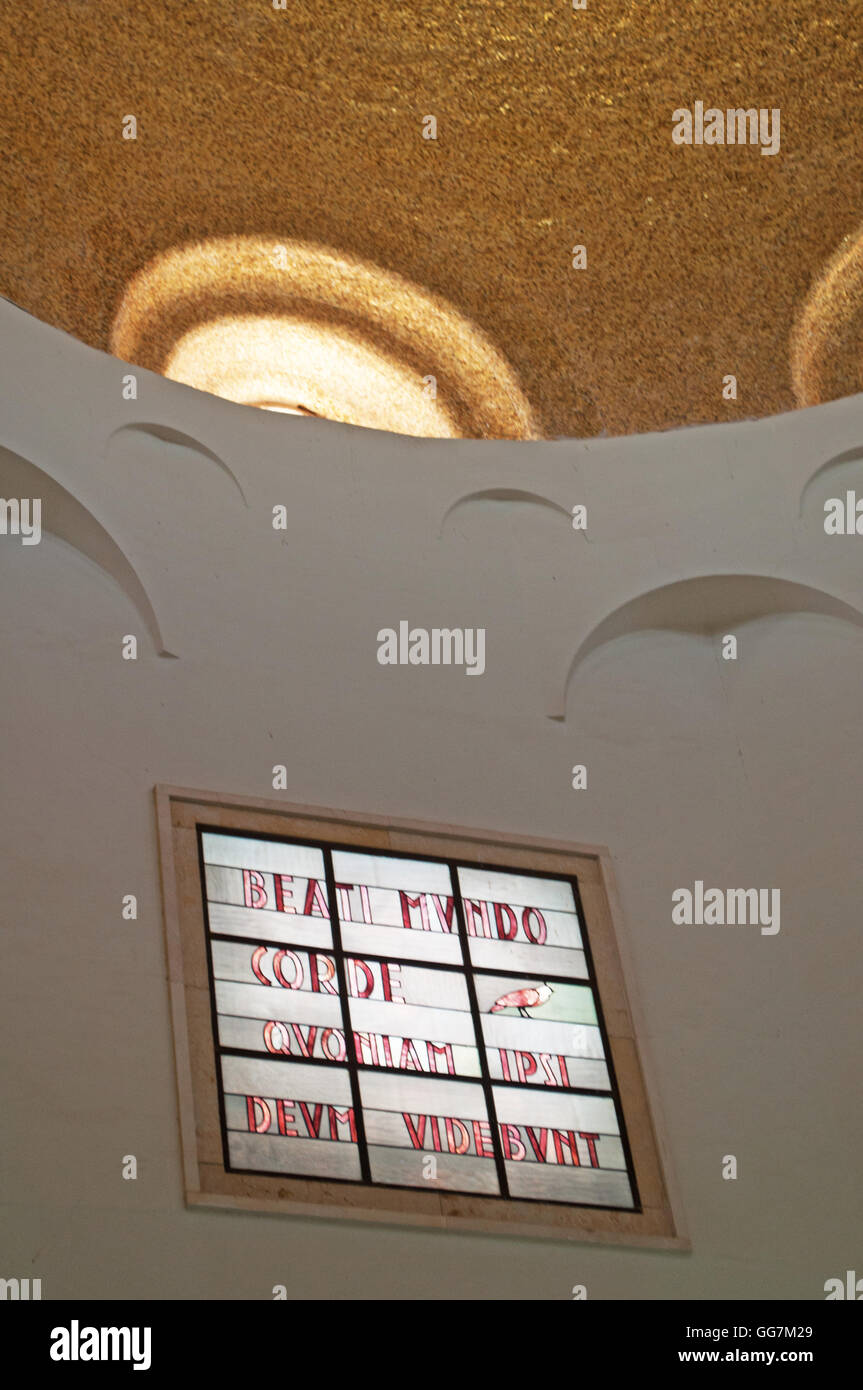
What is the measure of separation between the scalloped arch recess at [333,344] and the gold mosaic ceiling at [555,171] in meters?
0.17

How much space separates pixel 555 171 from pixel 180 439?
440 centimetres

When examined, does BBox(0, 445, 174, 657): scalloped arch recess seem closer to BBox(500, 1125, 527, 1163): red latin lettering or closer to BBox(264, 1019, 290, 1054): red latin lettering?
BBox(264, 1019, 290, 1054): red latin lettering

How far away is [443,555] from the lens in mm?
11289

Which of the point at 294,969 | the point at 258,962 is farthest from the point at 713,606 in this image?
the point at 258,962

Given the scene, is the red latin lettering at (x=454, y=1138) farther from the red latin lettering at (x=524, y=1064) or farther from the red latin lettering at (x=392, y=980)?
the red latin lettering at (x=392, y=980)

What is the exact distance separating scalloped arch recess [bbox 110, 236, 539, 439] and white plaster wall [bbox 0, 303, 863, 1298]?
200 cm

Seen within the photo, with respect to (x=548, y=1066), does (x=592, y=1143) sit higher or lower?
lower

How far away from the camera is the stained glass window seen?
27.3 ft

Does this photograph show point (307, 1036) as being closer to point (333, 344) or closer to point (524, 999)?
point (524, 999)

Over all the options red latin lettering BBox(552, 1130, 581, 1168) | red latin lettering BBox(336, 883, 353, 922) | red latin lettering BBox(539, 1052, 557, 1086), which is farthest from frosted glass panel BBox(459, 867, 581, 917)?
red latin lettering BBox(552, 1130, 581, 1168)

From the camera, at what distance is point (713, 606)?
37.8 feet

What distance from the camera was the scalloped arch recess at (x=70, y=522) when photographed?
10328 mm

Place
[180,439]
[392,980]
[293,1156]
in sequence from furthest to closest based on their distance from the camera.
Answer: [180,439] < [392,980] < [293,1156]

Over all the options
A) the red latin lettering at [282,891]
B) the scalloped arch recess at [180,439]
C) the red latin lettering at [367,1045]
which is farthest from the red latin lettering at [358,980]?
the scalloped arch recess at [180,439]
